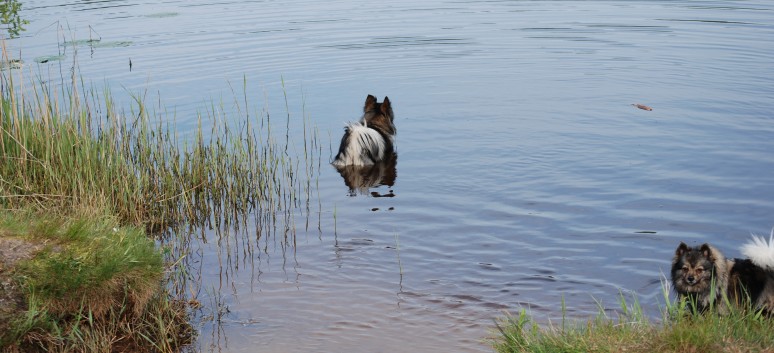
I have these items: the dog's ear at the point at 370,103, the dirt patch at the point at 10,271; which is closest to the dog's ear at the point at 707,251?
the dirt patch at the point at 10,271

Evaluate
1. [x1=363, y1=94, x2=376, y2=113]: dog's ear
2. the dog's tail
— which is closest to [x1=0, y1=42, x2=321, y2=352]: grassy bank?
[x1=363, y1=94, x2=376, y2=113]: dog's ear

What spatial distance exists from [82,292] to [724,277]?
162 inches

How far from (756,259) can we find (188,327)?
384cm

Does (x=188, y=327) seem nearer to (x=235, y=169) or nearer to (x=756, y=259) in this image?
(x=235, y=169)

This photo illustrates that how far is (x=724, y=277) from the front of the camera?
5.61 m

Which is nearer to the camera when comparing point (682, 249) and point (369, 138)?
point (682, 249)

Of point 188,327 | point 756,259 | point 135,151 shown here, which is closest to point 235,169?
point 135,151

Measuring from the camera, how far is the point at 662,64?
1509cm

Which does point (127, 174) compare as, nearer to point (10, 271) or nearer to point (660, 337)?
point (10, 271)

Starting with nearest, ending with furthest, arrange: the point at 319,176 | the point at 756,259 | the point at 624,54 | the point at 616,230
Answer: the point at 756,259 → the point at 616,230 → the point at 319,176 → the point at 624,54

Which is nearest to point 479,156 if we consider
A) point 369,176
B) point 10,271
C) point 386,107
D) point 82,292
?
point 369,176

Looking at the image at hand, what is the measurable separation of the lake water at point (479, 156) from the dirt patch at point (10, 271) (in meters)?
1.29

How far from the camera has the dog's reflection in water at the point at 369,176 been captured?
982 centimetres

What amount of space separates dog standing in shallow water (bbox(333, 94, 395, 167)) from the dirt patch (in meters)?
5.38
